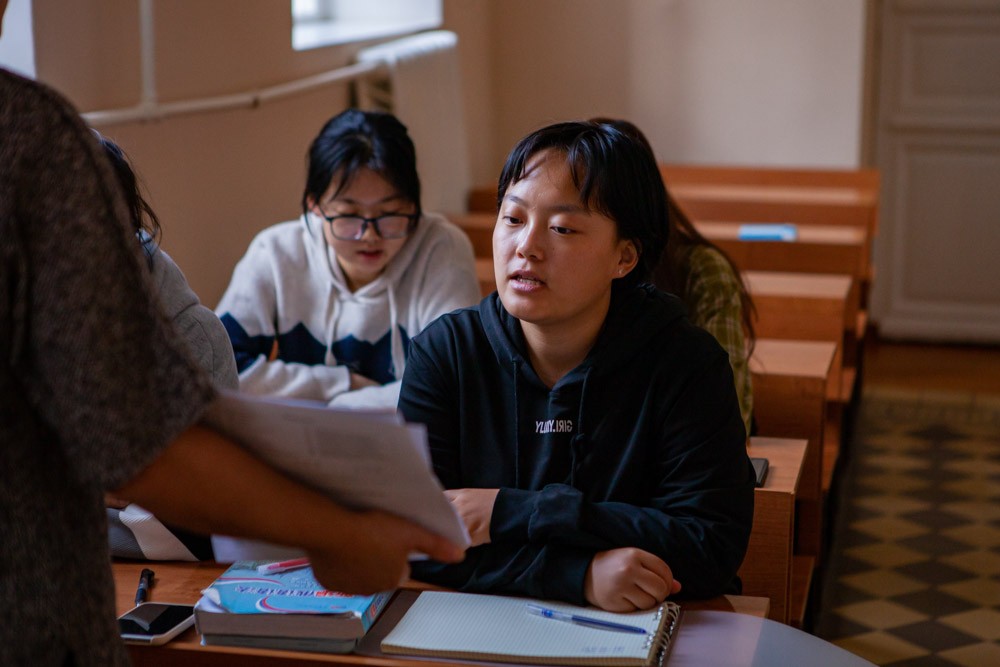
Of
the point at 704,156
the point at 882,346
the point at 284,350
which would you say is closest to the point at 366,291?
the point at 284,350

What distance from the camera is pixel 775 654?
1.30 m

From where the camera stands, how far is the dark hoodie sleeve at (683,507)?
145 centimetres

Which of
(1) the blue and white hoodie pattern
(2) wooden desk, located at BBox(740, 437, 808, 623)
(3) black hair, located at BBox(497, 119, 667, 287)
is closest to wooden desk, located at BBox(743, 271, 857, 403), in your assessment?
(1) the blue and white hoodie pattern

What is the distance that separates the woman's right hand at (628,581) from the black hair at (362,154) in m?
1.31

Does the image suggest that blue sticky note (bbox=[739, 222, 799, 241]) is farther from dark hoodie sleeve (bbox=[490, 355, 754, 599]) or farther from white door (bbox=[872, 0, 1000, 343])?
dark hoodie sleeve (bbox=[490, 355, 754, 599])

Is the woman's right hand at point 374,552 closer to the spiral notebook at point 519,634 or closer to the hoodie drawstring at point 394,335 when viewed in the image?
the spiral notebook at point 519,634

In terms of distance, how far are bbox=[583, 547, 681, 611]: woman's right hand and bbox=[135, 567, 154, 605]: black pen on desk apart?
1.69 ft

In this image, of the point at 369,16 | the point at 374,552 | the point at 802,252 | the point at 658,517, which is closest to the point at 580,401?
the point at 658,517

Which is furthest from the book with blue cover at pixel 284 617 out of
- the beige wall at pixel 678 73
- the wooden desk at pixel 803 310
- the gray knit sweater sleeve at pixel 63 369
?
the beige wall at pixel 678 73

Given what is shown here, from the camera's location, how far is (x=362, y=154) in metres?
2.51

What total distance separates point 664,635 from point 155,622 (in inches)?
21.7

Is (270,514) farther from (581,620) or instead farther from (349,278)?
(349,278)

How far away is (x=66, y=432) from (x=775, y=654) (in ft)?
2.72

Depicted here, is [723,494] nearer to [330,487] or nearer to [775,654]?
[775,654]
